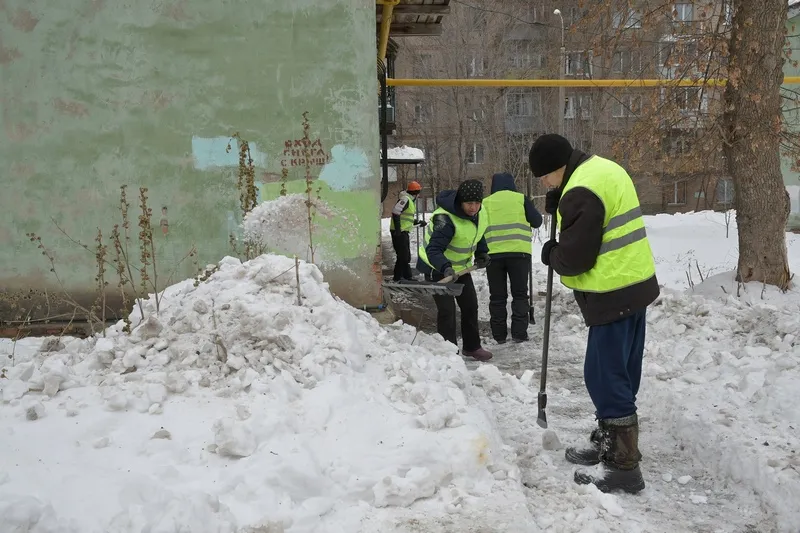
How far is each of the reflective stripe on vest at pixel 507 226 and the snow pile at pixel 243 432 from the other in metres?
2.70

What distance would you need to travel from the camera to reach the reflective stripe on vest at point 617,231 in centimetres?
349

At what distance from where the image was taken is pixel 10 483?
2.67 meters

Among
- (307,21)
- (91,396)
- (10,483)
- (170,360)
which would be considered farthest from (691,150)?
(10,483)

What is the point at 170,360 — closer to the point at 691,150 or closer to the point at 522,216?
the point at 522,216

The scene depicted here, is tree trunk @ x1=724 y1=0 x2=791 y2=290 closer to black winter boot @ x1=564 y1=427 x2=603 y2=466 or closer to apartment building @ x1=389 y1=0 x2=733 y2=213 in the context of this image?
black winter boot @ x1=564 y1=427 x2=603 y2=466

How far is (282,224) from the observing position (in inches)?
267

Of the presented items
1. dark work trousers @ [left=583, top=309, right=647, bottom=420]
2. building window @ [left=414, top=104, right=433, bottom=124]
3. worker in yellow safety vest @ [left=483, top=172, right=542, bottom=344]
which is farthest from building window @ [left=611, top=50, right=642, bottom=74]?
building window @ [left=414, top=104, right=433, bottom=124]

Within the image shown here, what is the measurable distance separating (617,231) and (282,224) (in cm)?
401

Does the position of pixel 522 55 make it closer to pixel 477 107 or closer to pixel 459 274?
pixel 477 107

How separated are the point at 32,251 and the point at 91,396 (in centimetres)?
375

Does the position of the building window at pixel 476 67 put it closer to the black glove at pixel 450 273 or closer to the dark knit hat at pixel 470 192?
the dark knit hat at pixel 470 192

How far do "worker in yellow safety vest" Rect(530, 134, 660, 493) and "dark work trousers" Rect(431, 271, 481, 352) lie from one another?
9.01 feet

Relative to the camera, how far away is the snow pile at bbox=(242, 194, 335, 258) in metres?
6.71

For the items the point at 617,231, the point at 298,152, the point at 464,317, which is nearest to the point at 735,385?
the point at 617,231
